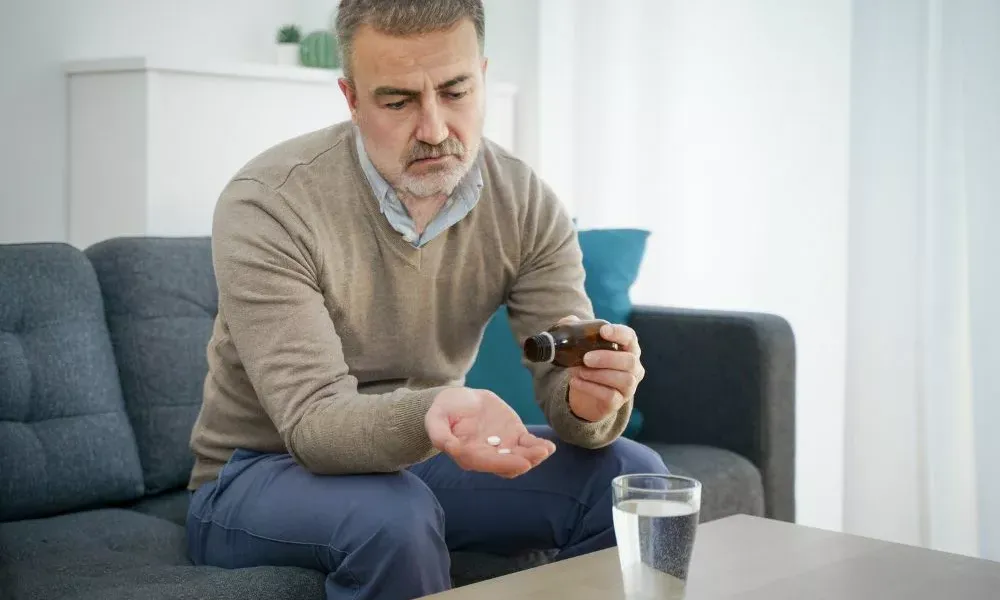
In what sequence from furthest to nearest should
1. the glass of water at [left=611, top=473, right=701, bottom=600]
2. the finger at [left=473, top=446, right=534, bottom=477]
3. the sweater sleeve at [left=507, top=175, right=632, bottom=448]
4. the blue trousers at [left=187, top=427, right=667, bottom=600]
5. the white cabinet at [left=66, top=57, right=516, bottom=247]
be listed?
the white cabinet at [left=66, top=57, right=516, bottom=247]
the sweater sleeve at [left=507, top=175, right=632, bottom=448]
the blue trousers at [left=187, top=427, right=667, bottom=600]
the finger at [left=473, top=446, right=534, bottom=477]
the glass of water at [left=611, top=473, right=701, bottom=600]

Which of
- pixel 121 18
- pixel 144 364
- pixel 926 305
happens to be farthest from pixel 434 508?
pixel 121 18

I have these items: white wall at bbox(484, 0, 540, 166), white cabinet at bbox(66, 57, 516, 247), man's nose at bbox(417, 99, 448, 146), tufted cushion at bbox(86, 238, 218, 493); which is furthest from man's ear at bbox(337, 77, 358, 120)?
white wall at bbox(484, 0, 540, 166)

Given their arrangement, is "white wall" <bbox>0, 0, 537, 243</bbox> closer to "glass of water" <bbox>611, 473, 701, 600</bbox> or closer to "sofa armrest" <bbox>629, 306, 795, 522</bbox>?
"sofa armrest" <bbox>629, 306, 795, 522</bbox>

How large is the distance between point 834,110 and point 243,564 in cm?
180

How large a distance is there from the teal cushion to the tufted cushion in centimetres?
55

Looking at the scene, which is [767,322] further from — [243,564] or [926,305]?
[243,564]

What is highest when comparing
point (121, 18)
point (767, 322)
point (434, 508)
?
point (121, 18)

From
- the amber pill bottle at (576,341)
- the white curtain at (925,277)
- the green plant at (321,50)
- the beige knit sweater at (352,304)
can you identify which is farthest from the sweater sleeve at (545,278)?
the green plant at (321,50)

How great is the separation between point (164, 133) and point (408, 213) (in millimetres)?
1108

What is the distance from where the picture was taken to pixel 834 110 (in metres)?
2.75

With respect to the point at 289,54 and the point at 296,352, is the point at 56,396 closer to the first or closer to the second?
the point at 296,352

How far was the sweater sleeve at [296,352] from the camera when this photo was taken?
146 centimetres

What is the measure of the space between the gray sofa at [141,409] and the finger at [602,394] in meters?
0.33

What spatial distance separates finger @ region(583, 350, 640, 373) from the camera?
1.48m
